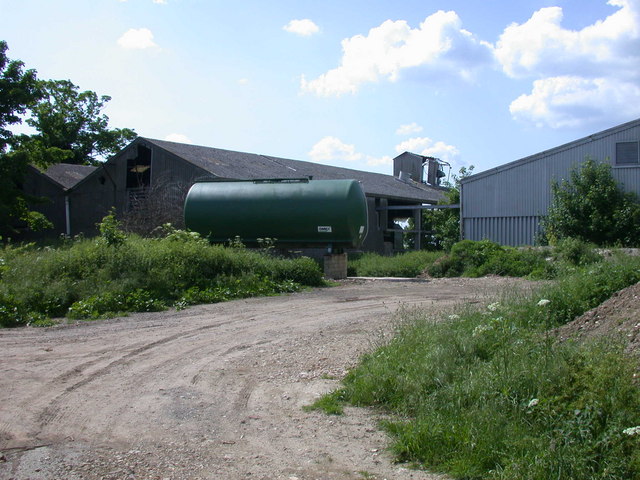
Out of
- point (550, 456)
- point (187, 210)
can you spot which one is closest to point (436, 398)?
point (550, 456)

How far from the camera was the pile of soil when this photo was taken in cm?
582

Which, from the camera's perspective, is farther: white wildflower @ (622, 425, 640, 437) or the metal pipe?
the metal pipe

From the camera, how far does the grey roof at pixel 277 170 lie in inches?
1124

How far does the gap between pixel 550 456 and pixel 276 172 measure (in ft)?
94.1

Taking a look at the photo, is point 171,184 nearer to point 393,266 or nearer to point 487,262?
point 393,266

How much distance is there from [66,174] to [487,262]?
25.7 meters

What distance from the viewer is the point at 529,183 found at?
83.6 ft

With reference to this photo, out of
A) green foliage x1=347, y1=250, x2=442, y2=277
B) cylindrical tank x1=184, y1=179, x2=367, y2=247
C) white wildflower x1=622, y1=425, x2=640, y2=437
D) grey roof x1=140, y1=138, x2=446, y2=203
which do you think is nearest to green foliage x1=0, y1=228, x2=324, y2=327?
cylindrical tank x1=184, y1=179, x2=367, y2=247

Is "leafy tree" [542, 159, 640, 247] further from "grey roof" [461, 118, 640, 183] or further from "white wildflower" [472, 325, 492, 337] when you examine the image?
"white wildflower" [472, 325, 492, 337]

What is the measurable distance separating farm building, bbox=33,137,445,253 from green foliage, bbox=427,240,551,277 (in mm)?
7363

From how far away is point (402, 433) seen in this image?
5.14 meters

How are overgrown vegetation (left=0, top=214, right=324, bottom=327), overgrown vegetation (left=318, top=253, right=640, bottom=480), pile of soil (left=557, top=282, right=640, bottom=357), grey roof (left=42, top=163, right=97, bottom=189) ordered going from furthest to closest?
1. grey roof (left=42, top=163, right=97, bottom=189)
2. overgrown vegetation (left=0, top=214, right=324, bottom=327)
3. pile of soil (left=557, top=282, right=640, bottom=357)
4. overgrown vegetation (left=318, top=253, right=640, bottom=480)

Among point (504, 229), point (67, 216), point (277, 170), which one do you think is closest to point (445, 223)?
point (504, 229)

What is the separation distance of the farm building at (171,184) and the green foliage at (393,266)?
5.17 m
